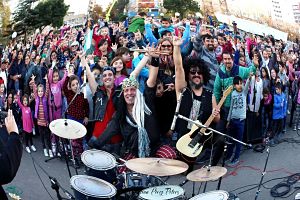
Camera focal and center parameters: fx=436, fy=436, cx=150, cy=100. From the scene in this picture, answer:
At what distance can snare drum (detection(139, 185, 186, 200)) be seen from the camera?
4128mm

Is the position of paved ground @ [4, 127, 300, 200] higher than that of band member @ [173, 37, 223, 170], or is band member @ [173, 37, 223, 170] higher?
band member @ [173, 37, 223, 170]

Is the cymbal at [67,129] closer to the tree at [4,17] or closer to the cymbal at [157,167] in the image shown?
the cymbal at [157,167]

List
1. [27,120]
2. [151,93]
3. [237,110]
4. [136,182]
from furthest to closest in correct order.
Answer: [27,120] → [237,110] → [151,93] → [136,182]

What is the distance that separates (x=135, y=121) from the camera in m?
5.47

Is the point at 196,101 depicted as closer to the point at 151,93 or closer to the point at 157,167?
the point at 151,93

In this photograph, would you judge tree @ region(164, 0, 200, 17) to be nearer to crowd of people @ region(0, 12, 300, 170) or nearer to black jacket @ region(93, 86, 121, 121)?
crowd of people @ region(0, 12, 300, 170)

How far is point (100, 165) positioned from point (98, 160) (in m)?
0.10

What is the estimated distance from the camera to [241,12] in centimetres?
5000

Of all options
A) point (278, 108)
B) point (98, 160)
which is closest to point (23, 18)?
point (278, 108)

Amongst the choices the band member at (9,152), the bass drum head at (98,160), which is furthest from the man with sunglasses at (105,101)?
the band member at (9,152)

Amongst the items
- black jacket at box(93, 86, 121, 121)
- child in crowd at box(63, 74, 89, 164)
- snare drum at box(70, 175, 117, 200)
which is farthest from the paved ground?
snare drum at box(70, 175, 117, 200)

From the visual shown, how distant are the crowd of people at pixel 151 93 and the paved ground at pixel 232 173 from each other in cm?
27

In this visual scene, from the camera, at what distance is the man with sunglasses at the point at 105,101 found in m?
5.68

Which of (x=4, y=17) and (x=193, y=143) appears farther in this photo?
(x=4, y=17)
